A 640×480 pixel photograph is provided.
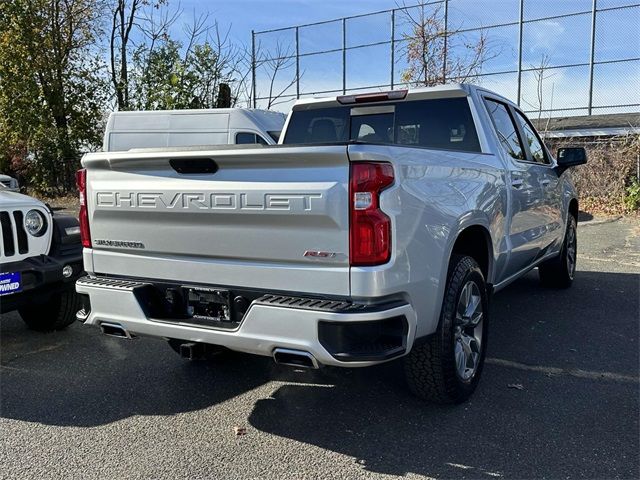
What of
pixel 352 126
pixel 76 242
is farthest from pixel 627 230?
pixel 76 242

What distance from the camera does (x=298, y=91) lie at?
842 inches

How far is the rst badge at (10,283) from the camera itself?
426cm

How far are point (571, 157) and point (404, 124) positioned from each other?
7.04ft

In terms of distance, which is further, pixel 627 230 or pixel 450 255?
pixel 627 230

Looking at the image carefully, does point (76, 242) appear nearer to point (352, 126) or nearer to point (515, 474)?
point (352, 126)

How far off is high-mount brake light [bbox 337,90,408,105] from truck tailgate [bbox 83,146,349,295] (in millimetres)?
1925

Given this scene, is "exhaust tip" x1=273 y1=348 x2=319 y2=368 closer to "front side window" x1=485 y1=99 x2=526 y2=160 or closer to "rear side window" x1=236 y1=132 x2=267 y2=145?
"front side window" x1=485 y1=99 x2=526 y2=160

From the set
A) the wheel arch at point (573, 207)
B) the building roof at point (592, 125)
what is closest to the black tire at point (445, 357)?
the wheel arch at point (573, 207)

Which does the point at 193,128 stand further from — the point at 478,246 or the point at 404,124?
the point at 478,246

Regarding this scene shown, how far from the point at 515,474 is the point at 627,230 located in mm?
10464

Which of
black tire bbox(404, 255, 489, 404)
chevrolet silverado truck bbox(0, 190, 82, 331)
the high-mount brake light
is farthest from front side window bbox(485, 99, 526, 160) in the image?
chevrolet silverado truck bbox(0, 190, 82, 331)

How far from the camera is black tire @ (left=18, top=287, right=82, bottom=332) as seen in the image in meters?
5.15

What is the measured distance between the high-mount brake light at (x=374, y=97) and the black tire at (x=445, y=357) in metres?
1.56

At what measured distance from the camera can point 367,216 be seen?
2.67 m
